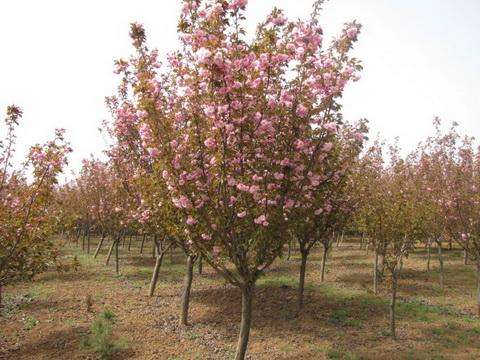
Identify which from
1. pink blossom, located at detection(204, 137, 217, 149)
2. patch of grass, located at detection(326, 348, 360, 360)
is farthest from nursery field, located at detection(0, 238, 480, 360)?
pink blossom, located at detection(204, 137, 217, 149)

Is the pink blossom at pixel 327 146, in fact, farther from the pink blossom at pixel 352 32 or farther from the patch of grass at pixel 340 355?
the patch of grass at pixel 340 355

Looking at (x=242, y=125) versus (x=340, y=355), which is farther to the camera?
(x=340, y=355)

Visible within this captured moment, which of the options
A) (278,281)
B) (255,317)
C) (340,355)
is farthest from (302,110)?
(278,281)

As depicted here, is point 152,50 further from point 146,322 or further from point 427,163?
point 427,163

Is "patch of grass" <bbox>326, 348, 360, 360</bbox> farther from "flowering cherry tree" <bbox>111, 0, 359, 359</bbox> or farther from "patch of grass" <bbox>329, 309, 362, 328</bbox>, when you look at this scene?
"flowering cherry tree" <bbox>111, 0, 359, 359</bbox>

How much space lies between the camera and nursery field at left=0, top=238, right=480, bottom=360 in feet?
45.8

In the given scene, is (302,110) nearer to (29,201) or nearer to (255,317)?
(29,201)

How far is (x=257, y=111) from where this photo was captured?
8.95 metres

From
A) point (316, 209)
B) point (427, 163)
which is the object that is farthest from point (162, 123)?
point (427, 163)

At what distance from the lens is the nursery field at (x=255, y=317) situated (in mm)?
13953

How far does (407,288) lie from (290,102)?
1902 cm

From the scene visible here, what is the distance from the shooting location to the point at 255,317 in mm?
17562

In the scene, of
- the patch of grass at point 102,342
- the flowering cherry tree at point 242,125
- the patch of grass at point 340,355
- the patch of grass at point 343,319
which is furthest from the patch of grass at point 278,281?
the flowering cherry tree at point 242,125

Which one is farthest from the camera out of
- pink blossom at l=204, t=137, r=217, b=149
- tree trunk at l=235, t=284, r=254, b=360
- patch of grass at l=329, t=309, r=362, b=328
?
patch of grass at l=329, t=309, r=362, b=328
